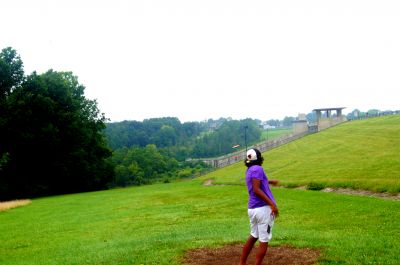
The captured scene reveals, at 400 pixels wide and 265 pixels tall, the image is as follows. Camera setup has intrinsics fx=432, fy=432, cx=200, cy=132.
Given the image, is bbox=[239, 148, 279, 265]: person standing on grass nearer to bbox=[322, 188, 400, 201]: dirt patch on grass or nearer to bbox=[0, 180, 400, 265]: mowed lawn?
bbox=[0, 180, 400, 265]: mowed lawn

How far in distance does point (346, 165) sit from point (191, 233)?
31.6 m

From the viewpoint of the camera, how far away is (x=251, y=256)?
37.0 ft

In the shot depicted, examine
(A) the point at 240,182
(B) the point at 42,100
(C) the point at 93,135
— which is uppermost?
(B) the point at 42,100

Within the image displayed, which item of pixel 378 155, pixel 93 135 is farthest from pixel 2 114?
pixel 378 155

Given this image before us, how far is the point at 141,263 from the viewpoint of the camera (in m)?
11.3

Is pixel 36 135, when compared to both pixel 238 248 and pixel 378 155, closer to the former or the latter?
pixel 378 155

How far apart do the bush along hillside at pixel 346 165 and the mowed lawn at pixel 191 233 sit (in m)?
6.20

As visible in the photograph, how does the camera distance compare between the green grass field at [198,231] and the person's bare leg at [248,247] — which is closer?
the person's bare leg at [248,247]

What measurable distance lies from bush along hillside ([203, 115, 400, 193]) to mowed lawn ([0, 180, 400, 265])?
620 cm

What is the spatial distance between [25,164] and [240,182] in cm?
3231

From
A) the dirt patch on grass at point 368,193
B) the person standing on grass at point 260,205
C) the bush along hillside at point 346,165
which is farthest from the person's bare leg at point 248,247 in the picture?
the bush along hillside at point 346,165

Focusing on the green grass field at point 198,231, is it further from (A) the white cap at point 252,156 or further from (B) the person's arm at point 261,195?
(A) the white cap at point 252,156

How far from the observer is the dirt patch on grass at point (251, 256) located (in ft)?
34.9

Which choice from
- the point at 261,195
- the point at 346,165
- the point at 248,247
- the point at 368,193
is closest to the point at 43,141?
the point at 346,165
